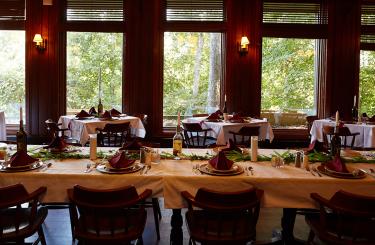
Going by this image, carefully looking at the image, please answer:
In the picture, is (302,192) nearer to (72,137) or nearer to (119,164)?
(119,164)

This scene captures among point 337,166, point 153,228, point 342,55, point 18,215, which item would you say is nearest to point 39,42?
point 153,228

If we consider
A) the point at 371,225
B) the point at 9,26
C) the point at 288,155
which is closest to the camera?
the point at 371,225

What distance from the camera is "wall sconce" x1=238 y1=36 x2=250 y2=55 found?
7984mm

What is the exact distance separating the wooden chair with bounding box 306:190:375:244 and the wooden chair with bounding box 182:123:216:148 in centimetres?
301

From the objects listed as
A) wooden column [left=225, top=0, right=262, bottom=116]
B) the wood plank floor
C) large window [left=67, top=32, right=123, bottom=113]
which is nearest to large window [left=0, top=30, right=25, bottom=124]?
large window [left=67, top=32, right=123, bottom=113]

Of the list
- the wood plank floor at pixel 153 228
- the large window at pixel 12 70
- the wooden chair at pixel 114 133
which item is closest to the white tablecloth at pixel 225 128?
the wooden chair at pixel 114 133

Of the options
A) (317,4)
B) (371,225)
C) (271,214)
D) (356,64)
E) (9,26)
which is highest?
(317,4)

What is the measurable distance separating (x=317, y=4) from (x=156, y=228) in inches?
258

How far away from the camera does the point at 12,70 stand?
8281 millimetres

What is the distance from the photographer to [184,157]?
3332mm

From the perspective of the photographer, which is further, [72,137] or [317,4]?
[317,4]

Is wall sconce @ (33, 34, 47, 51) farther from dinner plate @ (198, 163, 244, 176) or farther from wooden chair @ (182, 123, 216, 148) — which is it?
dinner plate @ (198, 163, 244, 176)

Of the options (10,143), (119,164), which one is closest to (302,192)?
(119,164)

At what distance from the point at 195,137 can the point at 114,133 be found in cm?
135
